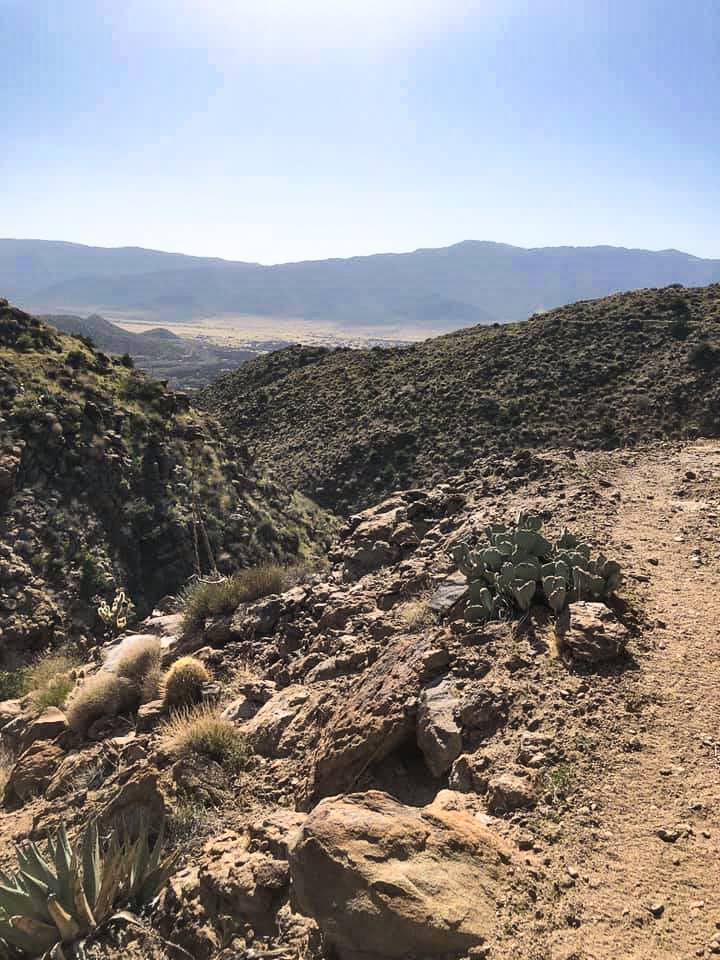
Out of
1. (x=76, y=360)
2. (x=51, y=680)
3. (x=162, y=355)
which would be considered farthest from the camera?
(x=162, y=355)

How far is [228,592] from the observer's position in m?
8.88

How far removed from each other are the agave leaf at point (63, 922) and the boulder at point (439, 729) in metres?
Answer: 2.32

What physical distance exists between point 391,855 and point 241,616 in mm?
5597

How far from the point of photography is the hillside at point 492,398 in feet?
85.7

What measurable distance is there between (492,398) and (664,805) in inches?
1077

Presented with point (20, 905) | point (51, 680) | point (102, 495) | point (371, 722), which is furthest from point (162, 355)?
point (20, 905)

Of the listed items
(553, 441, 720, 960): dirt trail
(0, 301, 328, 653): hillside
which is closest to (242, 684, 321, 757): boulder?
(553, 441, 720, 960): dirt trail

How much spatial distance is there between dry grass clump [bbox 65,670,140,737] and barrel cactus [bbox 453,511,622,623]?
3729 mm

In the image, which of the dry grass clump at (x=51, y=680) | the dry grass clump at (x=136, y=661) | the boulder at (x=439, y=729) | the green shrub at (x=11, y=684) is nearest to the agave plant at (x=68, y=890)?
the boulder at (x=439, y=729)

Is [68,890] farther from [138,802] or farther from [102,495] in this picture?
[102,495]

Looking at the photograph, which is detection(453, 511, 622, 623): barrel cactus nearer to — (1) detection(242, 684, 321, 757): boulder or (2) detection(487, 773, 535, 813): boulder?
(1) detection(242, 684, 321, 757): boulder

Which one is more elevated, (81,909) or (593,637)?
(593,637)

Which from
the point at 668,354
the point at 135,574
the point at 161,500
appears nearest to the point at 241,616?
the point at 135,574

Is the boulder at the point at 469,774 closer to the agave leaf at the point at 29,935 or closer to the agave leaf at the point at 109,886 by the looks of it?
the agave leaf at the point at 109,886
